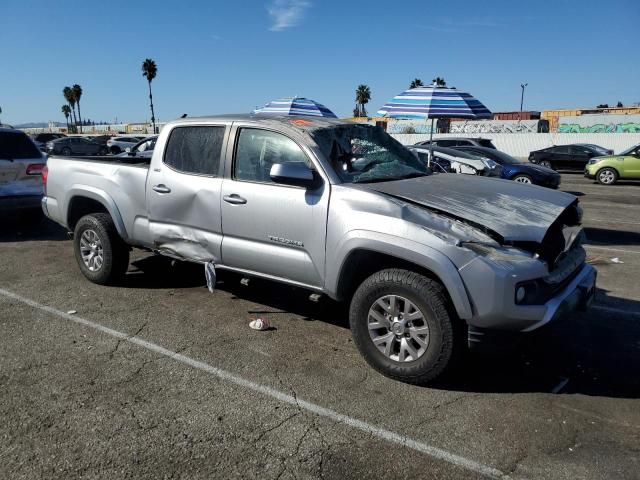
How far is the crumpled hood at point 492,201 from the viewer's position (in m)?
3.62

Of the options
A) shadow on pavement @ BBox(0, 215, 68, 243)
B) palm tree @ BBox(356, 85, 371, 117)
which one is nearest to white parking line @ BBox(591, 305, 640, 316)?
shadow on pavement @ BBox(0, 215, 68, 243)

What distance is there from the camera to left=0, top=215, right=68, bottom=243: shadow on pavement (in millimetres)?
8828

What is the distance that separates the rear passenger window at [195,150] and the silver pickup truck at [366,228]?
11 mm

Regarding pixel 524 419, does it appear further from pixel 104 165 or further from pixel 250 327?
pixel 104 165

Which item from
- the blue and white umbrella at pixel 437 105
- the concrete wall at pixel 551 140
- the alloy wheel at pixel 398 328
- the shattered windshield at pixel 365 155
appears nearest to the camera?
the alloy wheel at pixel 398 328

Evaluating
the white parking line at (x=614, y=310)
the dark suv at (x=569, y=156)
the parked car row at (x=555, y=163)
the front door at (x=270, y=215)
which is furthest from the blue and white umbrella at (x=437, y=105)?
the dark suv at (x=569, y=156)

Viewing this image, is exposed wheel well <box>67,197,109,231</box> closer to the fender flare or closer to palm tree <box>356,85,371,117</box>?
the fender flare

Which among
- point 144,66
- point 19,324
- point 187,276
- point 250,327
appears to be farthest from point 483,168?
point 144,66

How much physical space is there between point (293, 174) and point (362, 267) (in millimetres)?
867

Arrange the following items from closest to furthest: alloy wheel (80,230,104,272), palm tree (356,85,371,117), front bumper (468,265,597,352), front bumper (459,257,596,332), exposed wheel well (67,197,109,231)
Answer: front bumper (459,257,596,332), front bumper (468,265,597,352), alloy wheel (80,230,104,272), exposed wheel well (67,197,109,231), palm tree (356,85,371,117)

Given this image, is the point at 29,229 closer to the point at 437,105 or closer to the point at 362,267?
the point at 437,105

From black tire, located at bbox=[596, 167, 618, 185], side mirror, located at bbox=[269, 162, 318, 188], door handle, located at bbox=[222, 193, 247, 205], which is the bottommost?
black tire, located at bbox=[596, 167, 618, 185]

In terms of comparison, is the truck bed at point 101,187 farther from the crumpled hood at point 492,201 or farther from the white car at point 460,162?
the white car at point 460,162

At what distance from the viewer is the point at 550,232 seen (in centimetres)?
383
